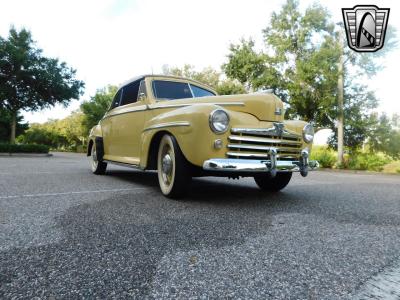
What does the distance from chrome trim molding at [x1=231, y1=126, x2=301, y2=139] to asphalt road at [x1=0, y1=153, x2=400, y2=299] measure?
2.78 feet

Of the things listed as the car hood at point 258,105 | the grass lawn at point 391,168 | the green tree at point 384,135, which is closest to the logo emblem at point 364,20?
the car hood at point 258,105

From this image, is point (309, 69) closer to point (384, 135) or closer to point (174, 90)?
point (384, 135)

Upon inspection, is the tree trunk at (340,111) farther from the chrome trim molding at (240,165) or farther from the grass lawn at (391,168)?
the chrome trim molding at (240,165)

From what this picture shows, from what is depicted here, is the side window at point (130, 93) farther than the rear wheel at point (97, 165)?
No

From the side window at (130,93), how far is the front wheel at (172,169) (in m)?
1.72

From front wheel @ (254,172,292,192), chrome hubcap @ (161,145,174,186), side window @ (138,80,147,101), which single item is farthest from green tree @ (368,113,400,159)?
chrome hubcap @ (161,145,174,186)

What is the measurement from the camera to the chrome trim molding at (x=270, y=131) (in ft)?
11.5

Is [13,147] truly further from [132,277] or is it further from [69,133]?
[69,133]

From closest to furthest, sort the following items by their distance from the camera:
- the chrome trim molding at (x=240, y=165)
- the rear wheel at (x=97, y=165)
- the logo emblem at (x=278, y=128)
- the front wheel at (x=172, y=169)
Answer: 1. the chrome trim molding at (x=240, y=165)
2. the front wheel at (x=172, y=169)
3. the logo emblem at (x=278, y=128)
4. the rear wheel at (x=97, y=165)

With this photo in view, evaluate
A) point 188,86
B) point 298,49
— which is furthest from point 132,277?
point 298,49

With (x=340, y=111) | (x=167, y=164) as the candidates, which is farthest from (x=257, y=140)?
(x=340, y=111)

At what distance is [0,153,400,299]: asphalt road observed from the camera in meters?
1.47

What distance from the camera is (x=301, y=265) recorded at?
1784 mm

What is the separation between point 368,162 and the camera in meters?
14.9
